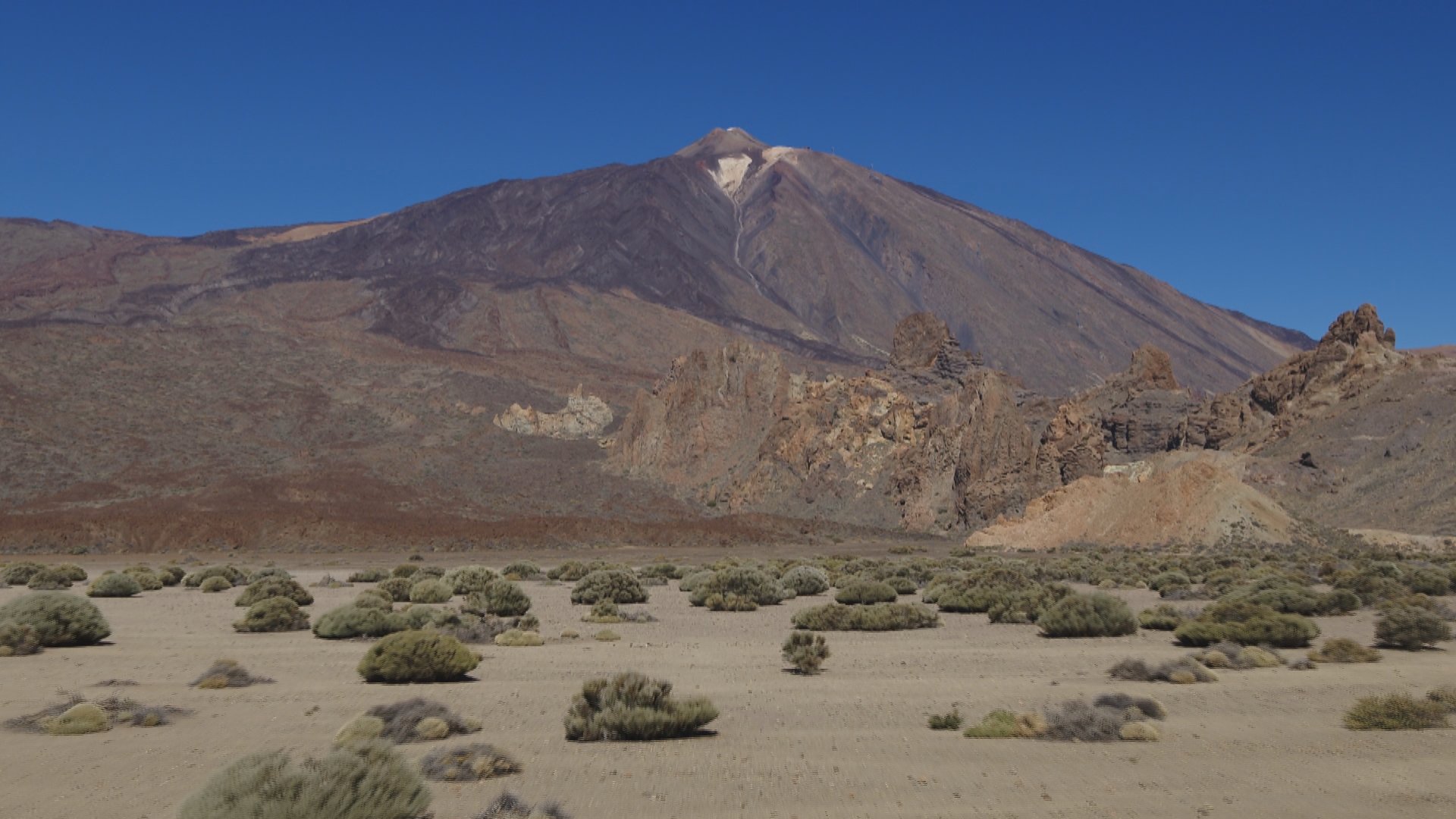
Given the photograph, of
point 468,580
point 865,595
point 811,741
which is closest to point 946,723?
point 811,741

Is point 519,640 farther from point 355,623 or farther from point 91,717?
point 91,717

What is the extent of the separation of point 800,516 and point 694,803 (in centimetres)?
5576

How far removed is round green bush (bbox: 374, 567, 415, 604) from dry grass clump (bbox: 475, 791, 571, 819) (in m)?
18.1

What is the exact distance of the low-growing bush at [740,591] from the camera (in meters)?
23.4

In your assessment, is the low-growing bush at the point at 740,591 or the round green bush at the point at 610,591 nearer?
the low-growing bush at the point at 740,591

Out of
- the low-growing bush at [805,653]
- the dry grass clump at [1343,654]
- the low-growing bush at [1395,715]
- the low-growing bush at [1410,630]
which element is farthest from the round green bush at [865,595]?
the low-growing bush at [1395,715]

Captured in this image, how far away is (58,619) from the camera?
52.4 feet

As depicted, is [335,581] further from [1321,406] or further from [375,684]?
[1321,406]

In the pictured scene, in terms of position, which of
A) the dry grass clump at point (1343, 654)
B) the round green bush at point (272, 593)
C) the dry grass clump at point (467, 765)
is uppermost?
the dry grass clump at point (1343, 654)

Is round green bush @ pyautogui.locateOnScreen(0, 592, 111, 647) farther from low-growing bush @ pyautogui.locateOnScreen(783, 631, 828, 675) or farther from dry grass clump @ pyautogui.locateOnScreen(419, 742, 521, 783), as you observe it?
low-growing bush @ pyautogui.locateOnScreen(783, 631, 828, 675)

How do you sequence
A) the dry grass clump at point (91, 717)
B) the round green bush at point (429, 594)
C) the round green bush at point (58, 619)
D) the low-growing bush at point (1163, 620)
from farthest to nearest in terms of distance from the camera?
the round green bush at point (429, 594), the low-growing bush at point (1163, 620), the round green bush at point (58, 619), the dry grass clump at point (91, 717)

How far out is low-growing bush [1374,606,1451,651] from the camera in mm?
15633

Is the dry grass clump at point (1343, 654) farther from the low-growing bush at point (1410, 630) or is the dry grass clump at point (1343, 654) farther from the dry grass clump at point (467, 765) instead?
the dry grass clump at point (467, 765)

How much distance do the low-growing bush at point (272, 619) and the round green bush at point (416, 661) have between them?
251 inches
